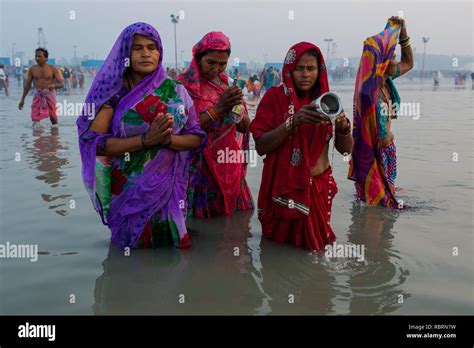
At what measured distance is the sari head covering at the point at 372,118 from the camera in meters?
4.95

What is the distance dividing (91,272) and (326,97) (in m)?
2.04

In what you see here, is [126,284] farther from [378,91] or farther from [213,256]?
[378,91]

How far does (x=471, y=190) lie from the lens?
5656mm

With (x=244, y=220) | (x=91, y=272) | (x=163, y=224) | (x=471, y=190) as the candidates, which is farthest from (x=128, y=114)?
(x=471, y=190)

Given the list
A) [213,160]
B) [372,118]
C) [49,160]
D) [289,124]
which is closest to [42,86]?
[49,160]

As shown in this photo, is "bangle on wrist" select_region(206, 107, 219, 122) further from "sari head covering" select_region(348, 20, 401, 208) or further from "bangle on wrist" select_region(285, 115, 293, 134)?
"sari head covering" select_region(348, 20, 401, 208)

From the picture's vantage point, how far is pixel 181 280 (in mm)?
3195

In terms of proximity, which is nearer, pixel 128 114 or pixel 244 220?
pixel 128 114

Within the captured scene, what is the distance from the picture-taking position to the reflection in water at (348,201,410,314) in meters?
2.88

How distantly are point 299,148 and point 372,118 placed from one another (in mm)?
1822

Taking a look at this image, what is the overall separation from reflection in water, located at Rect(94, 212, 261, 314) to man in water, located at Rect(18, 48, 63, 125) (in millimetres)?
7975

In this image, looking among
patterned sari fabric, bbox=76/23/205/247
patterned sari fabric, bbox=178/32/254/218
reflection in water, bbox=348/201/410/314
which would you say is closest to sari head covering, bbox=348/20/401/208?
reflection in water, bbox=348/201/410/314

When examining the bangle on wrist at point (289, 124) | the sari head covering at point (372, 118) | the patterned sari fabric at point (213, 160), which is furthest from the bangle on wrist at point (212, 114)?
the sari head covering at point (372, 118)
